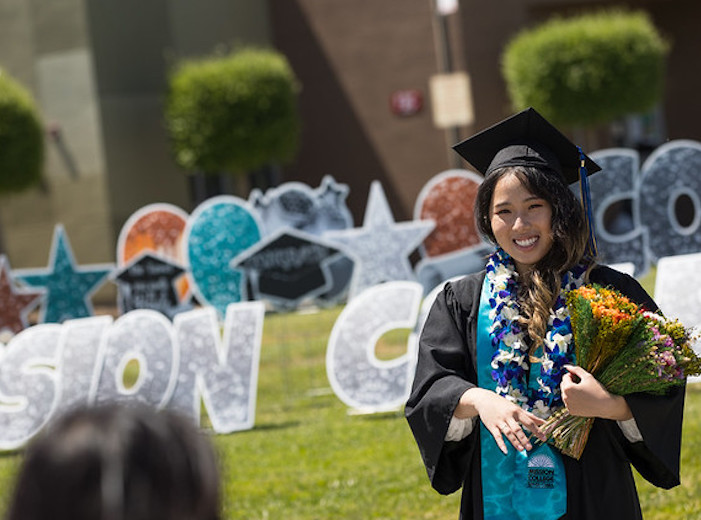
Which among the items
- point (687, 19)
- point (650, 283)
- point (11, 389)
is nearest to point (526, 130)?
point (11, 389)

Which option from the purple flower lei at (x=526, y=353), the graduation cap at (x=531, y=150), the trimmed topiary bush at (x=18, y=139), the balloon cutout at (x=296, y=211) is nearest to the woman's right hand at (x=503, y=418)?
the purple flower lei at (x=526, y=353)

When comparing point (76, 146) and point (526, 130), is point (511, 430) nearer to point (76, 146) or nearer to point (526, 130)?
point (526, 130)

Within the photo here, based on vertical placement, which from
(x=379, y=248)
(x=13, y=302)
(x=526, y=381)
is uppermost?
(x=526, y=381)

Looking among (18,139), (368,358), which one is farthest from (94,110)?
(368,358)

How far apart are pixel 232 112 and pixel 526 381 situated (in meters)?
15.3

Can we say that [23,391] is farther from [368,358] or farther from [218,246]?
[218,246]

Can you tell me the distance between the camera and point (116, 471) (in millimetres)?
1404

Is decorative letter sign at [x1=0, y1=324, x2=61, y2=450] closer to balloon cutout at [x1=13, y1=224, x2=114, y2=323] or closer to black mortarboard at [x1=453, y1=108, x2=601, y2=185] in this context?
balloon cutout at [x1=13, y1=224, x2=114, y2=323]

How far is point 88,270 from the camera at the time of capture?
434 inches

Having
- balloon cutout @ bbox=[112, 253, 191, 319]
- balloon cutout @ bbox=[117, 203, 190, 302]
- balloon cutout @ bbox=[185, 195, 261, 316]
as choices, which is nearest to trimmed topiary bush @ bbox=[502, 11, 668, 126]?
balloon cutout @ bbox=[117, 203, 190, 302]

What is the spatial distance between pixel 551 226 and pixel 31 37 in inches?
669

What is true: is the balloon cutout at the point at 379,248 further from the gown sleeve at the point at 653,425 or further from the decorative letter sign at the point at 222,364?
the gown sleeve at the point at 653,425

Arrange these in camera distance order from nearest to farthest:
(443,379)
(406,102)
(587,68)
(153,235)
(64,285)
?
(443,379) → (64,285) → (153,235) → (587,68) → (406,102)

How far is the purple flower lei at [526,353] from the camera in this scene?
3.29 metres
